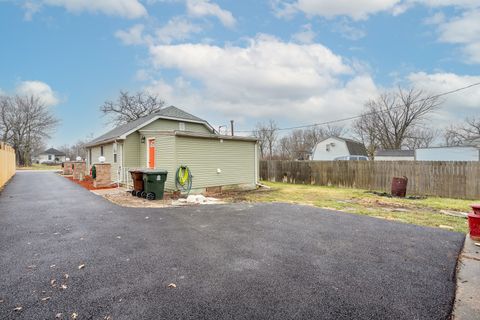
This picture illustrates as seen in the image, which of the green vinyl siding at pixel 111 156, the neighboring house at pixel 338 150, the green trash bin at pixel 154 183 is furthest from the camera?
the neighboring house at pixel 338 150

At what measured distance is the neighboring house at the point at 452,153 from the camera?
19056 mm

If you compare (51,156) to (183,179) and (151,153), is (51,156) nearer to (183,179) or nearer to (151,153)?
(151,153)

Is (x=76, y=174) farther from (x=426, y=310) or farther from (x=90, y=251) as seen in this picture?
(x=426, y=310)

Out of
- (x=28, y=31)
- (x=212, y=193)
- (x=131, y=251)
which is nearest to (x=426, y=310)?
(x=131, y=251)

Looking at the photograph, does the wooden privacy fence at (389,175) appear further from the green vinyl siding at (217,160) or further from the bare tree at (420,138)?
the bare tree at (420,138)

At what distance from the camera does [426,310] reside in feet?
8.68

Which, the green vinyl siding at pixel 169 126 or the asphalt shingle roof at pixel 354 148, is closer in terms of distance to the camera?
the green vinyl siding at pixel 169 126

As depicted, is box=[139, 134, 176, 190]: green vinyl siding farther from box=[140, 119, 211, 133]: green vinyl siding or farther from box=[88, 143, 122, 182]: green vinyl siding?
box=[140, 119, 211, 133]: green vinyl siding

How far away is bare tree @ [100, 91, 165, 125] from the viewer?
116 feet

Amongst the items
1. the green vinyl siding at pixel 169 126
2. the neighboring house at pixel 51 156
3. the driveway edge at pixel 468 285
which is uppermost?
the green vinyl siding at pixel 169 126

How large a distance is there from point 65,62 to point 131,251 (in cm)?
1700

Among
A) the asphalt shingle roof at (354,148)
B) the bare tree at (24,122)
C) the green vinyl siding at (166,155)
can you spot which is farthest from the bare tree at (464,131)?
the bare tree at (24,122)

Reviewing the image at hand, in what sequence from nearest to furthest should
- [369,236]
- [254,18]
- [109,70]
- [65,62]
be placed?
[369,236] < [254,18] < [65,62] < [109,70]

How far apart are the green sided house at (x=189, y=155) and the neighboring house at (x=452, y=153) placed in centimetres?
1639
